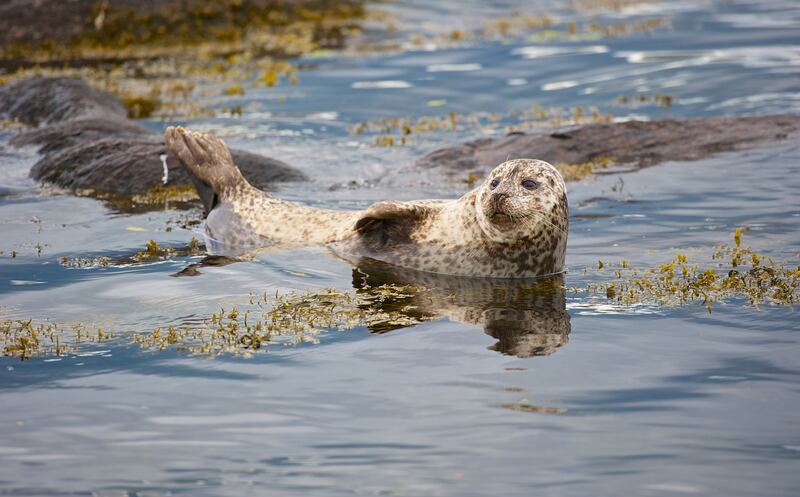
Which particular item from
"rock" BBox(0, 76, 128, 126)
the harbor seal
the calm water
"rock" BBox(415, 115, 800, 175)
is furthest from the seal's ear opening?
"rock" BBox(0, 76, 128, 126)

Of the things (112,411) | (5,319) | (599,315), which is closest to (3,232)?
(5,319)

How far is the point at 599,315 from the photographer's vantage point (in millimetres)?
8984

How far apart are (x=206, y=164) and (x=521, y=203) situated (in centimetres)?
381

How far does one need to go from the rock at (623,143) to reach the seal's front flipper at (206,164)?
3729 millimetres

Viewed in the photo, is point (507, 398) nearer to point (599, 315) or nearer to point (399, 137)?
point (599, 315)

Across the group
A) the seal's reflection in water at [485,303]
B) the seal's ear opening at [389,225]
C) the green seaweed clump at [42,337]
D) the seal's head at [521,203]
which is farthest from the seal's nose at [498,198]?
the green seaweed clump at [42,337]

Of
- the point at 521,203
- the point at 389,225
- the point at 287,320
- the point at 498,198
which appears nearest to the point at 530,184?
the point at 521,203

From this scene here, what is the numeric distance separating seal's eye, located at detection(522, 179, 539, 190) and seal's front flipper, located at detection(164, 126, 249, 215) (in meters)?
3.42

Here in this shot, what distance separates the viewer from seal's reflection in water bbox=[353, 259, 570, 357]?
8.36 m

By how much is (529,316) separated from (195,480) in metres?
3.66

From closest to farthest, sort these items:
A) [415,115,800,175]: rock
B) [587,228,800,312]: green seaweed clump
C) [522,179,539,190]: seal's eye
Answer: [587,228,800,312]: green seaweed clump → [522,179,539,190]: seal's eye → [415,115,800,175]: rock

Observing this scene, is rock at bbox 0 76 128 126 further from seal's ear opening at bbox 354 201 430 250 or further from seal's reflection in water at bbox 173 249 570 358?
seal's reflection in water at bbox 173 249 570 358

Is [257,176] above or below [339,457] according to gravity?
above

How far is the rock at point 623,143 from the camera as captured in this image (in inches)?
586
